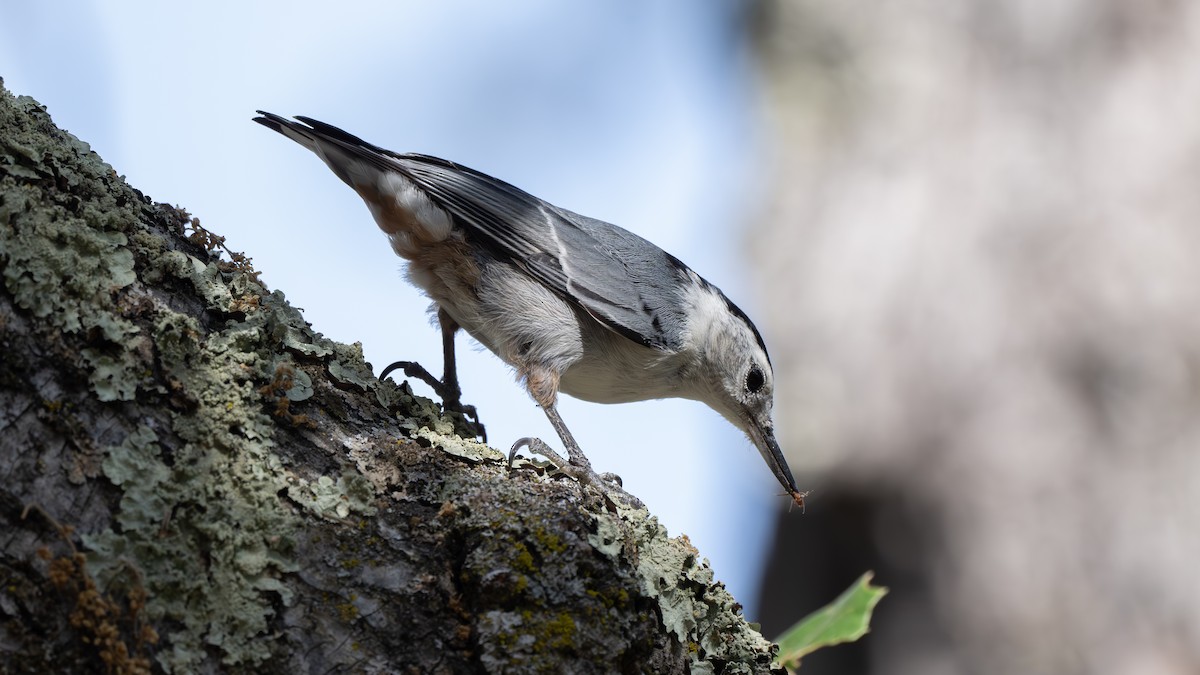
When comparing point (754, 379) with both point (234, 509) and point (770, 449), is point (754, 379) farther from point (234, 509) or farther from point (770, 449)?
point (234, 509)

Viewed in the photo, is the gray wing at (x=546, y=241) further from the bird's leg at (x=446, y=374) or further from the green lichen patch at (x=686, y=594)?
the green lichen patch at (x=686, y=594)

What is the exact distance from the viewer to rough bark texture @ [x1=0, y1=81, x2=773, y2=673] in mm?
1530

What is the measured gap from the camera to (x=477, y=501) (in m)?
1.88

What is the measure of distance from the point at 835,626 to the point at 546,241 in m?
1.47

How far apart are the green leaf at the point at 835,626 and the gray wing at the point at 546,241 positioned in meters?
1.06

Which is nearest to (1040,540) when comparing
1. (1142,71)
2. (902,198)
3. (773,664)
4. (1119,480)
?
(1119,480)

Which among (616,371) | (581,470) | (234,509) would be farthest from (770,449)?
(234,509)

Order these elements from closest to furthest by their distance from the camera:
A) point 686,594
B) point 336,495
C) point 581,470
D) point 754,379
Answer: point 336,495 → point 686,594 → point 581,470 → point 754,379

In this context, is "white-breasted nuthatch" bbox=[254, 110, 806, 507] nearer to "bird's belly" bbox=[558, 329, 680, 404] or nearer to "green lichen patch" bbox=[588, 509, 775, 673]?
"bird's belly" bbox=[558, 329, 680, 404]

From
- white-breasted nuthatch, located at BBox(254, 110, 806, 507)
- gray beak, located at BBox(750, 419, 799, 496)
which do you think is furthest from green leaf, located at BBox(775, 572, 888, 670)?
gray beak, located at BBox(750, 419, 799, 496)

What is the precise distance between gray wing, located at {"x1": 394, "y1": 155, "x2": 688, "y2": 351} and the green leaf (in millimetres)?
1057

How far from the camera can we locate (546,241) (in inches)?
128

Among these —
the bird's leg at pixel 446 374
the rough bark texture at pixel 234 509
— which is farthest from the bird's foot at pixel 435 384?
the rough bark texture at pixel 234 509

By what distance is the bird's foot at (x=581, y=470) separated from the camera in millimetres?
2311
